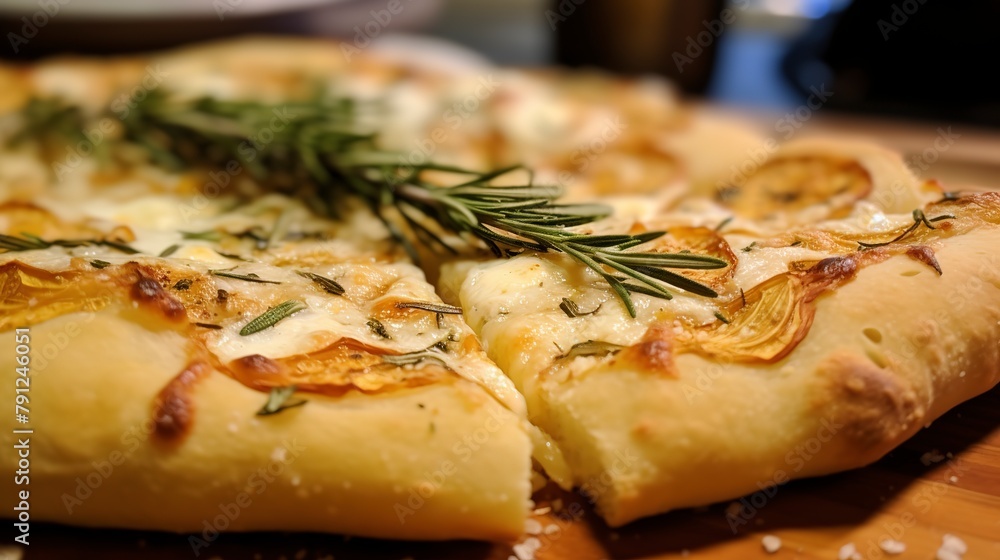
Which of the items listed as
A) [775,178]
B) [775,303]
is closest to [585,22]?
[775,178]

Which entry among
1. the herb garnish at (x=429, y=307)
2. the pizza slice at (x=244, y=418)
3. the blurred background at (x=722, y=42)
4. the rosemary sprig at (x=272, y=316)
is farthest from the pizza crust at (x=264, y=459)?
the blurred background at (x=722, y=42)

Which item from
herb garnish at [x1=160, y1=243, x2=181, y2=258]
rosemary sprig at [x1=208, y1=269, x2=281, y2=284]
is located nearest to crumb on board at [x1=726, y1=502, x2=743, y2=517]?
rosemary sprig at [x1=208, y1=269, x2=281, y2=284]

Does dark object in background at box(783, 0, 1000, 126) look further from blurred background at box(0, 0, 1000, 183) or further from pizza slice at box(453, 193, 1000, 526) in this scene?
pizza slice at box(453, 193, 1000, 526)

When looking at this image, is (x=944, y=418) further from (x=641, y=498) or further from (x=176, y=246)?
(x=176, y=246)

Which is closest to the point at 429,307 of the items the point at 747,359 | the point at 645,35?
the point at 747,359

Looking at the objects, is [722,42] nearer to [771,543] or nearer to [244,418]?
[771,543]

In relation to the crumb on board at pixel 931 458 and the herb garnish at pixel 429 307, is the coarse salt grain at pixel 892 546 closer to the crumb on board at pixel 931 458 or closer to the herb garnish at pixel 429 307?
the crumb on board at pixel 931 458
